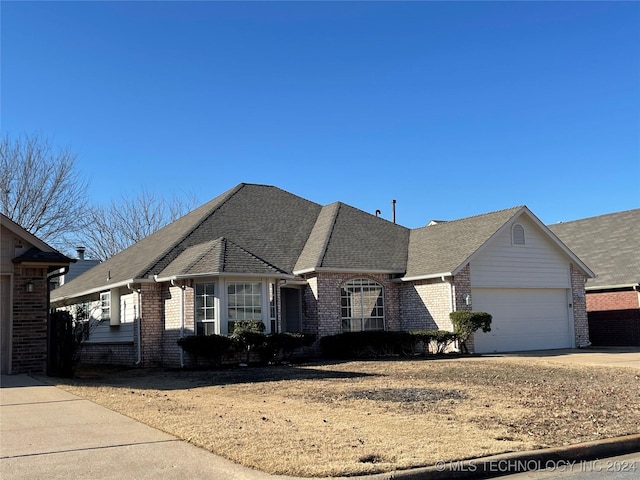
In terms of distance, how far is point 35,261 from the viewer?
1505 cm

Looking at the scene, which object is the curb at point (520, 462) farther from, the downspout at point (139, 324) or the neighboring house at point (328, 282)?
the downspout at point (139, 324)

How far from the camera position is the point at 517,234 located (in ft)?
73.8

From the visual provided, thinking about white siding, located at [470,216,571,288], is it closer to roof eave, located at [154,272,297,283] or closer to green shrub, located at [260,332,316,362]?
green shrub, located at [260,332,316,362]

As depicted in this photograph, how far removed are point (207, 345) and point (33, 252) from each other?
512 centimetres

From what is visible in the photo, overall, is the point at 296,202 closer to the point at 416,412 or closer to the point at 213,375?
the point at 213,375

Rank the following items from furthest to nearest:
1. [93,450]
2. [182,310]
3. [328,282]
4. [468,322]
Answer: [328,282]
[468,322]
[182,310]
[93,450]

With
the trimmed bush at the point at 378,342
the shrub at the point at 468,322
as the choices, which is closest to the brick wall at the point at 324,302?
the trimmed bush at the point at 378,342

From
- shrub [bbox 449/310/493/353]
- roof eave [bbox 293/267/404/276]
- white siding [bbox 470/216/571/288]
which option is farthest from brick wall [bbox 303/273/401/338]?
white siding [bbox 470/216/571/288]

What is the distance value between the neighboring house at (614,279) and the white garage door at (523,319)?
3278mm

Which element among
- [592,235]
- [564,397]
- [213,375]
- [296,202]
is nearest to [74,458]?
[564,397]

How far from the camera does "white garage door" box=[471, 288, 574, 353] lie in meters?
21.9

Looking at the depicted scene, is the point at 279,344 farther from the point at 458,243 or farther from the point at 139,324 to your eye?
the point at 458,243

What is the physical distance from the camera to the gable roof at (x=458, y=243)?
21297 millimetres

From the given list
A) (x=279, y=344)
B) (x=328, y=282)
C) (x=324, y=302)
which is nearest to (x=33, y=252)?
(x=279, y=344)
